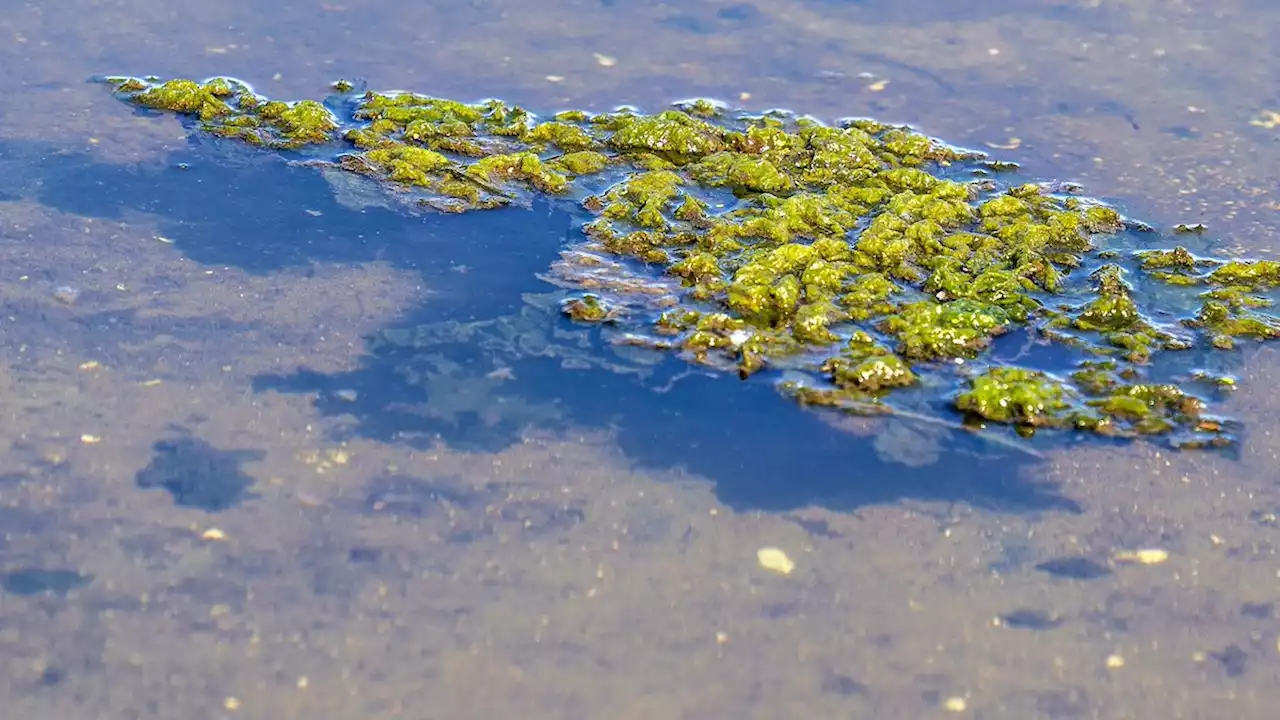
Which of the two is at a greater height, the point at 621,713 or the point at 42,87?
the point at 42,87

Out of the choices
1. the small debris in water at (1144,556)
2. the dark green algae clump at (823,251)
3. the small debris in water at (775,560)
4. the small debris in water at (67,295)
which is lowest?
the small debris in water at (775,560)

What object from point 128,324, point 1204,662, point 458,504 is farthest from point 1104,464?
point 128,324

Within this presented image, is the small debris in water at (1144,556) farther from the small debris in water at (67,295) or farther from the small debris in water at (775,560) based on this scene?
the small debris in water at (67,295)

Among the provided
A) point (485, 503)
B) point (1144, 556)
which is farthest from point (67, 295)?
point (1144, 556)

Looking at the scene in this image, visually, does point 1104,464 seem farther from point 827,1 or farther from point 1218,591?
point 827,1

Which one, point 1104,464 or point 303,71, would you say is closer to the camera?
point 1104,464

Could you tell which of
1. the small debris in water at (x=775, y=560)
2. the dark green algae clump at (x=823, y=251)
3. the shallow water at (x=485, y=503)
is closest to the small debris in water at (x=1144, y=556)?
the shallow water at (x=485, y=503)

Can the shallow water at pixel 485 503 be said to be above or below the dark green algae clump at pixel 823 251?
below
